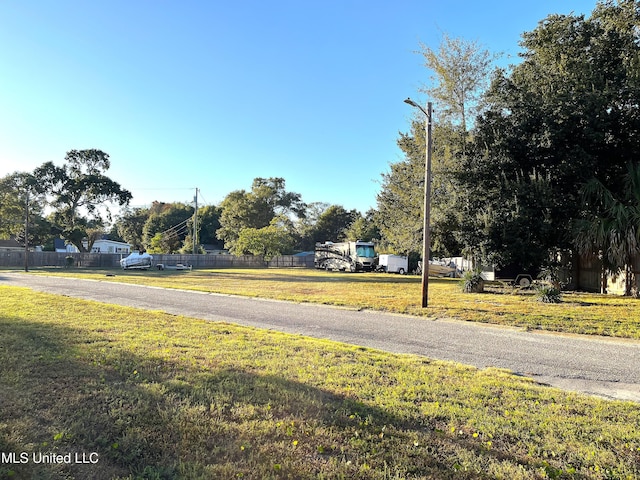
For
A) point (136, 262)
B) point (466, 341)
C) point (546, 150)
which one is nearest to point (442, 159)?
point (546, 150)

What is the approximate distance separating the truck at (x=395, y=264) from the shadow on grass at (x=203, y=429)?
34112 millimetres

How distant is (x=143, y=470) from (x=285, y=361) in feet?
9.71

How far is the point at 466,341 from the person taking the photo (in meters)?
8.05

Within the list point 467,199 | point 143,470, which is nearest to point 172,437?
point 143,470

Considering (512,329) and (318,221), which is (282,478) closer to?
(512,329)

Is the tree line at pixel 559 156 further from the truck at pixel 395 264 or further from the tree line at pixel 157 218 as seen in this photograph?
the tree line at pixel 157 218

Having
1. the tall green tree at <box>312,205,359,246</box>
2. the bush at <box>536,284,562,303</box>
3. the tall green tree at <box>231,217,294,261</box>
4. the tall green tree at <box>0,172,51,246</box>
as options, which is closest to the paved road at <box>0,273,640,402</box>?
the bush at <box>536,284,562,303</box>

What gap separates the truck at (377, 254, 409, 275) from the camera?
3812cm

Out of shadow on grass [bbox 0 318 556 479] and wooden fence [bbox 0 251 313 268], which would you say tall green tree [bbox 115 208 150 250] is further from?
shadow on grass [bbox 0 318 556 479]

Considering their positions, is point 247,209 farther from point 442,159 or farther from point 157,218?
point 442,159

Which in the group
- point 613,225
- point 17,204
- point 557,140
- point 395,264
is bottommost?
point 395,264

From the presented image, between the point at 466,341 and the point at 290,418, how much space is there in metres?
5.38

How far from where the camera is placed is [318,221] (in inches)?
2977

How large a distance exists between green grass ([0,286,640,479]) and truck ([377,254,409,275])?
106ft
